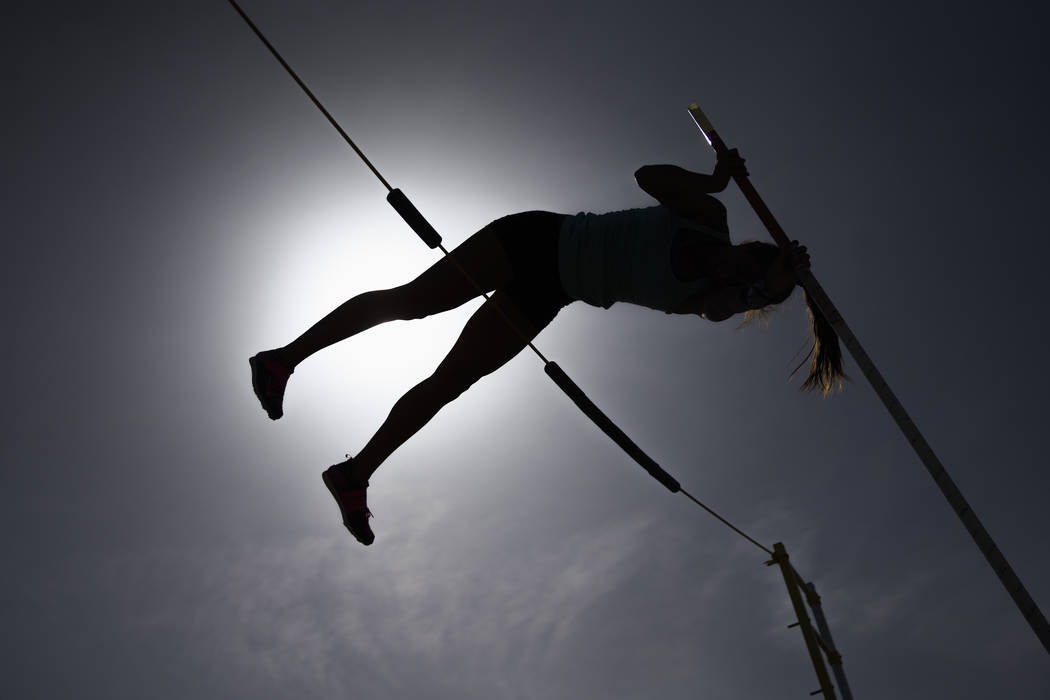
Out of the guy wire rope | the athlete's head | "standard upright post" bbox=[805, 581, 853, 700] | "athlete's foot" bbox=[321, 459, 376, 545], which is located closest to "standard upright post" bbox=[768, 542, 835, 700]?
"standard upright post" bbox=[805, 581, 853, 700]

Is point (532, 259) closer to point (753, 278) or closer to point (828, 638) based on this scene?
point (753, 278)

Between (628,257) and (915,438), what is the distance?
1.06 metres

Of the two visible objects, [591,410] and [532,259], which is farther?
[591,410]

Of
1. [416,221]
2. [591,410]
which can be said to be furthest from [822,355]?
[416,221]

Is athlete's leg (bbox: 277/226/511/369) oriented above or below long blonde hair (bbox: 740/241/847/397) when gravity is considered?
above

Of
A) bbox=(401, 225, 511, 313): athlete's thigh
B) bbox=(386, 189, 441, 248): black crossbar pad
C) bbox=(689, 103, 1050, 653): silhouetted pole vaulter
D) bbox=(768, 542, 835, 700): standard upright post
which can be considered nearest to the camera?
bbox=(689, 103, 1050, 653): silhouetted pole vaulter

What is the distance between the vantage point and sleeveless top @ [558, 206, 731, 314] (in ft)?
7.32

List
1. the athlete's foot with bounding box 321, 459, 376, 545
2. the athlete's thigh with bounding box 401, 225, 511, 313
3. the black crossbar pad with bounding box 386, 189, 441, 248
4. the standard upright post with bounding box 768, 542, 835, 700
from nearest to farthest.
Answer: the black crossbar pad with bounding box 386, 189, 441, 248 → the athlete's thigh with bounding box 401, 225, 511, 313 → the athlete's foot with bounding box 321, 459, 376, 545 → the standard upright post with bounding box 768, 542, 835, 700

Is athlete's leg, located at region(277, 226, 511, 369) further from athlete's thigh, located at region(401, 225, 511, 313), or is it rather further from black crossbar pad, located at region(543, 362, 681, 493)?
black crossbar pad, located at region(543, 362, 681, 493)

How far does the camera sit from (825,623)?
175 inches

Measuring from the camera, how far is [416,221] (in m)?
2.13

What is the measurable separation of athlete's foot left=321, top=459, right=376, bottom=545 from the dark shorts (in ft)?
2.94

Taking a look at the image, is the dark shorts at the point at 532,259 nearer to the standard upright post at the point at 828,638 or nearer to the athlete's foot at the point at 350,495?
the athlete's foot at the point at 350,495

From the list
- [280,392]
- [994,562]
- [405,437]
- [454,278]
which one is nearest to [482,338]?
[454,278]
